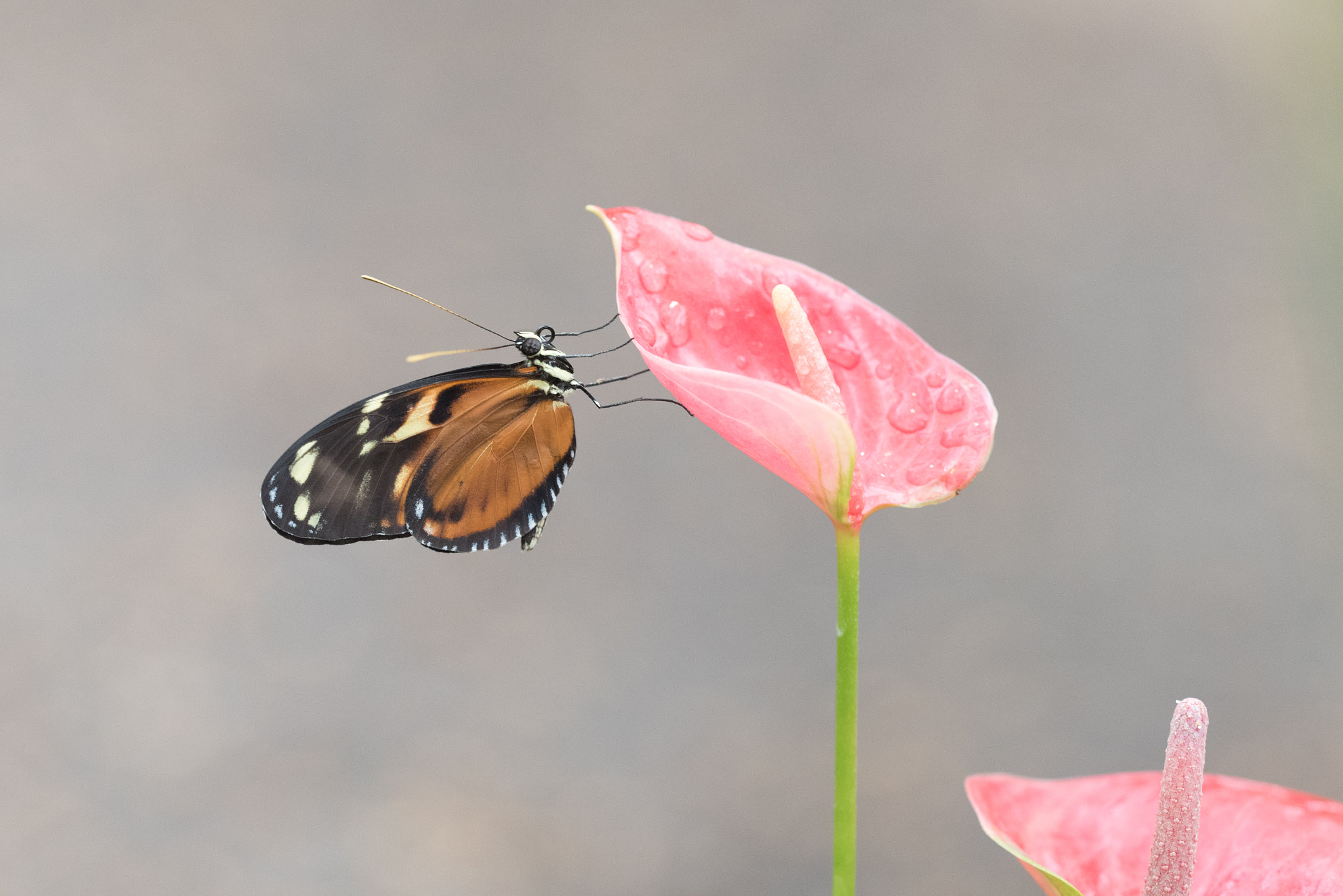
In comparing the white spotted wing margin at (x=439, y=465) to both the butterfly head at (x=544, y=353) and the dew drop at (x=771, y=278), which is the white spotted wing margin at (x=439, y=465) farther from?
the dew drop at (x=771, y=278)

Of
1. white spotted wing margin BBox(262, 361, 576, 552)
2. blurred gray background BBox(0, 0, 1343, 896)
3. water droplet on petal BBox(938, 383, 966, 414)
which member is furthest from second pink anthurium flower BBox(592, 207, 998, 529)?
blurred gray background BBox(0, 0, 1343, 896)

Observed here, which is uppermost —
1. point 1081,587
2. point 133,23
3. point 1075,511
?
point 133,23

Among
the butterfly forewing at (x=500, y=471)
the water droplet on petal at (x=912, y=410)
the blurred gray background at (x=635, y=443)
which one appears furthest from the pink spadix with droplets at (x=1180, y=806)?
the blurred gray background at (x=635, y=443)

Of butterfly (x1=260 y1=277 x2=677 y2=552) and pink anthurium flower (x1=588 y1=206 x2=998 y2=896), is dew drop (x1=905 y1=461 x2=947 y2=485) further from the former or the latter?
butterfly (x1=260 y1=277 x2=677 y2=552)

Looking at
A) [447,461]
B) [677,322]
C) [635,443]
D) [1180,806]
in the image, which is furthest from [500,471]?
[635,443]

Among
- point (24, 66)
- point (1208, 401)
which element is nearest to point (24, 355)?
point (24, 66)

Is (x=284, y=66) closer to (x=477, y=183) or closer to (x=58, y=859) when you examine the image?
(x=477, y=183)
